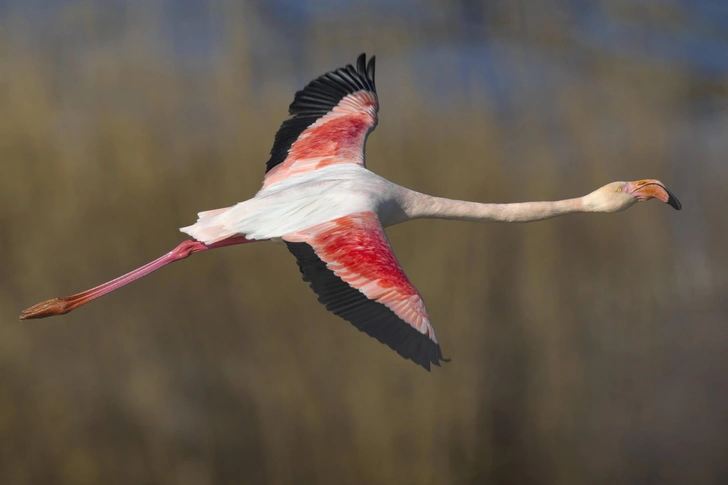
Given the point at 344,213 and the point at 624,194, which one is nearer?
the point at 344,213

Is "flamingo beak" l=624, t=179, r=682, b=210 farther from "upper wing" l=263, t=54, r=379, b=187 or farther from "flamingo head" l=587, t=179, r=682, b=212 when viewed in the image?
"upper wing" l=263, t=54, r=379, b=187

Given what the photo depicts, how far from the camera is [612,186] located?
26.6ft

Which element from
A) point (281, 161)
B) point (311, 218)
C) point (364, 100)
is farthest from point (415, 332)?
point (364, 100)

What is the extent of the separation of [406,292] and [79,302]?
10.6 ft

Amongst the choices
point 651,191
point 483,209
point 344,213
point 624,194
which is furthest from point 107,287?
point 651,191

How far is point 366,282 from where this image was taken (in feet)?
20.8

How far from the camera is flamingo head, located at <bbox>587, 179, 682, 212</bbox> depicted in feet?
26.1

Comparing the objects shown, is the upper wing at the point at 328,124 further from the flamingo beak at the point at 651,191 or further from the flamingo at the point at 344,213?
the flamingo beak at the point at 651,191

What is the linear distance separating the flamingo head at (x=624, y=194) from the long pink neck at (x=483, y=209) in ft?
0.42

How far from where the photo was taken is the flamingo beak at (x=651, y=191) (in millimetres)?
7910

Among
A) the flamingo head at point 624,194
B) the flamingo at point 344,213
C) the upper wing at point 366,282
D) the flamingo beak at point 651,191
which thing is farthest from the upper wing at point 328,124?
the flamingo beak at point 651,191

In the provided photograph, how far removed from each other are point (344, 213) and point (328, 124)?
1987 mm

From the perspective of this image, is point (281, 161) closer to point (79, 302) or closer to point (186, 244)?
point (186, 244)

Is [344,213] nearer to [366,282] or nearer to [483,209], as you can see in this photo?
[366,282]
